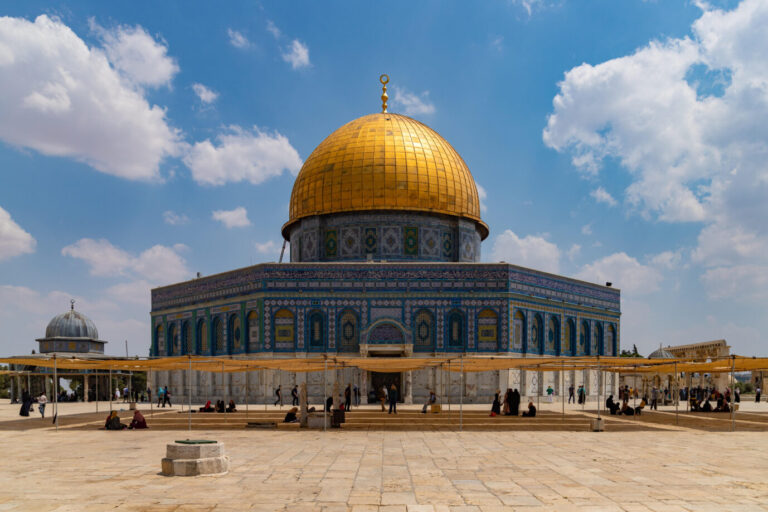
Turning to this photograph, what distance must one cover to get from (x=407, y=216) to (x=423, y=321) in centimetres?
637

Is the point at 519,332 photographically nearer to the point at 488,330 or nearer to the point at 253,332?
the point at 488,330

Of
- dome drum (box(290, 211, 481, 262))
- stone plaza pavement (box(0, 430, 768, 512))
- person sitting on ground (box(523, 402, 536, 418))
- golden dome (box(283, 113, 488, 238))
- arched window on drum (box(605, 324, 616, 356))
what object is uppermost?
golden dome (box(283, 113, 488, 238))

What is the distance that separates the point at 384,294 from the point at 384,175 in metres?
7.25

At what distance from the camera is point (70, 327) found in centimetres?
5641

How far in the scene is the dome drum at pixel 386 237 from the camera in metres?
38.7

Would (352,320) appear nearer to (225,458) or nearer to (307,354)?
(307,354)

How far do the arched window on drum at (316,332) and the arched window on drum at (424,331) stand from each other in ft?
14.6

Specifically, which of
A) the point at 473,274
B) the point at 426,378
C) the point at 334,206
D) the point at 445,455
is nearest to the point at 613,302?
the point at 473,274

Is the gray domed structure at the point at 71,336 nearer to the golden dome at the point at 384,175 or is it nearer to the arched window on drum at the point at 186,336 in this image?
the arched window on drum at the point at 186,336

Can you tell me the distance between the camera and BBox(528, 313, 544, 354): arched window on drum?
37.4 meters

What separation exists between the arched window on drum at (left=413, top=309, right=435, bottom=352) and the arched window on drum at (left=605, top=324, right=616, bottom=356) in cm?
1217

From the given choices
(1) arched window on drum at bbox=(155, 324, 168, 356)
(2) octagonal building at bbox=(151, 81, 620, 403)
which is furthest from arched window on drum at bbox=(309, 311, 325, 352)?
(1) arched window on drum at bbox=(155, 324, 168, 356)

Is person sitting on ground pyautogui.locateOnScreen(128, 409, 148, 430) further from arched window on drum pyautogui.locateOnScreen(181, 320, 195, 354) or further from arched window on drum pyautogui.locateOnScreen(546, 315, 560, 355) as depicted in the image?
arched window on drum pyautogui.locateOnScreen(546, 315, 560, 355)

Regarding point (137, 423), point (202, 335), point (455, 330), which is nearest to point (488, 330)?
point (455, 330)
